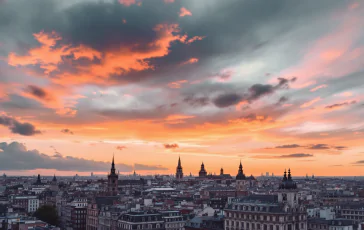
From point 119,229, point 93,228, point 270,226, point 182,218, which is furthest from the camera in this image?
point 93,228

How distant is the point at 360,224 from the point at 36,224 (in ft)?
392

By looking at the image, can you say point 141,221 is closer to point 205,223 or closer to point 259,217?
point 205,223

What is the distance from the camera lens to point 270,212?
14600 centimetres

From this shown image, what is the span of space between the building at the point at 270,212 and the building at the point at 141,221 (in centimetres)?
2534

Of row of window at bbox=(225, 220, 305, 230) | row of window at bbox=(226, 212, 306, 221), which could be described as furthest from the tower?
row of window at bbox=(225, 220, 305, 230)

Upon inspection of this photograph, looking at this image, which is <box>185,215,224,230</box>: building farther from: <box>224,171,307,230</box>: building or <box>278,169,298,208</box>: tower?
<box>278,169,298,208</box>: tower

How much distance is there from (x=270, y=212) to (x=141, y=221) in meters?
46.3

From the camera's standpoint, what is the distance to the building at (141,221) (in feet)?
521

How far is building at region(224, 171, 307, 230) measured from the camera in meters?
145

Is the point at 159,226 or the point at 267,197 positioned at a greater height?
the point at 267,197

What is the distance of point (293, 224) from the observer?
146625 millimetres

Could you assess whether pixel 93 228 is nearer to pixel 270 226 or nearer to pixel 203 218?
pixel 203 218

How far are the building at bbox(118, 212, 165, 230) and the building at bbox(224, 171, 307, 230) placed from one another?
2534cm

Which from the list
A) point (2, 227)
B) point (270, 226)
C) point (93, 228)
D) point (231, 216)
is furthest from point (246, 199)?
point (2, 227)
